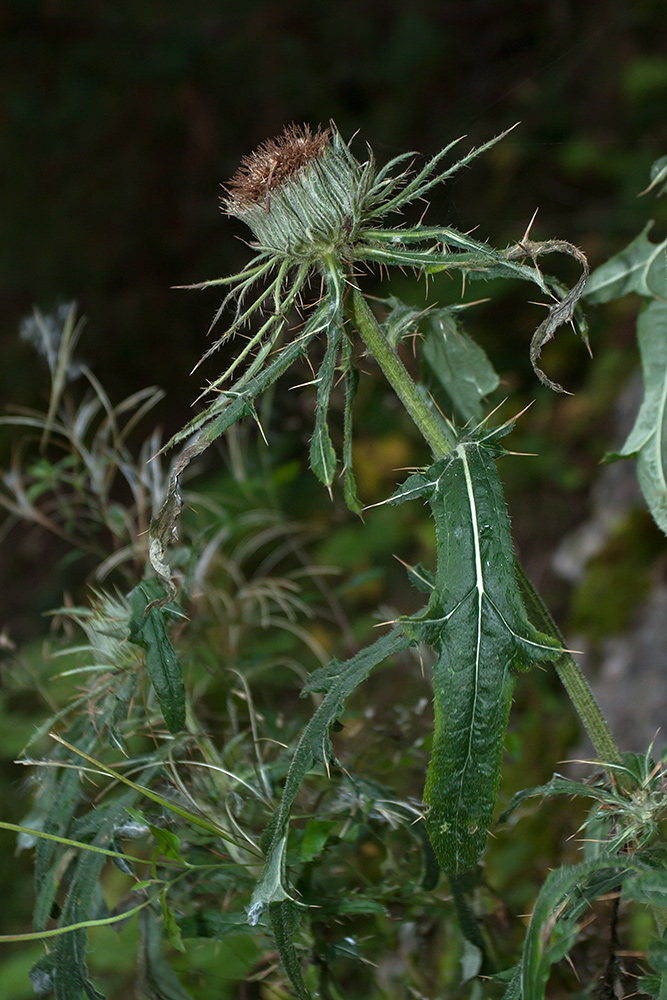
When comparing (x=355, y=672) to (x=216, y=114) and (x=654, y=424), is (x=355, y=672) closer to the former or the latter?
(x=654, y=424)

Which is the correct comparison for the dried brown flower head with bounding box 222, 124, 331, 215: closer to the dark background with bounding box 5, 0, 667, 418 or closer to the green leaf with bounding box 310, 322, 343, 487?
the green leaf with bounding box 310, 322, 343, 487

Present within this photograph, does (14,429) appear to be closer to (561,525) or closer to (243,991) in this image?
(561,525)

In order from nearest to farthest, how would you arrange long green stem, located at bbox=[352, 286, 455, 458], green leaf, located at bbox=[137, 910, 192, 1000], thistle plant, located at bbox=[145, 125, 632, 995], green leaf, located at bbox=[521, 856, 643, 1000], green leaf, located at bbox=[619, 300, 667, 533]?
green leaf, located at bbox=[521, 856, 643, 1000], thistle plant, located at bbox=[145, 125, 632, 995], long green stem, located at bbox=[352, 286, 455, 458], green leaf, located at bbox=[137, 910, 192, 1000], green leaf, located at bbox=[619, 300, 667, 533]

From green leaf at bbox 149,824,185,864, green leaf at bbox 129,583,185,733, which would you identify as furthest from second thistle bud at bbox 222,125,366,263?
green leaf at bbox 149,824,185,864

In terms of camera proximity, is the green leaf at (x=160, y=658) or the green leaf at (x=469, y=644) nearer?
the green leaf at (x=469, y=644)

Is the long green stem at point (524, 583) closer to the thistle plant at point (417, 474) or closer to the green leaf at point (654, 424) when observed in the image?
the thistle plant at point (417, 474)

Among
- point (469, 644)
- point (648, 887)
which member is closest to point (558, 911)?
point (648, 887)

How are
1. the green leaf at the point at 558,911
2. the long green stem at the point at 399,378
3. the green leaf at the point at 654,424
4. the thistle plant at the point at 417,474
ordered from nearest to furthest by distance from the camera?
the green leaf at the point at 558,911 < the thistle plant at the point at 417,474 < the long green stem at the point at 399,378 < the green leaf at the point at 654,424

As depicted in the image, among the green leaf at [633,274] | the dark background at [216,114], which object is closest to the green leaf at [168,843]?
the green leaf at [633,274]
